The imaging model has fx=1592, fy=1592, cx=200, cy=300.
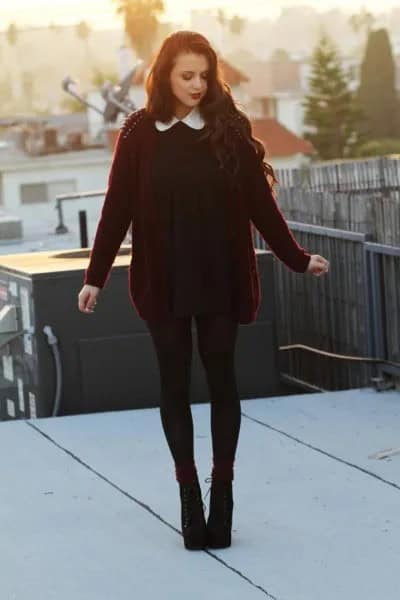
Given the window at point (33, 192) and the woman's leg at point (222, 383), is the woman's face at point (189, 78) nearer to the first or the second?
the woman's leg at point (222, 383)

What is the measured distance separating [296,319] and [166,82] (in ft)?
16.0

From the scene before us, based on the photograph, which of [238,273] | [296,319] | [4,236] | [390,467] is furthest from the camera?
[4,236]

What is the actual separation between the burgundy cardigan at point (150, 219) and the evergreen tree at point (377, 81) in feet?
382

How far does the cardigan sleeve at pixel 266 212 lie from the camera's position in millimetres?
5207

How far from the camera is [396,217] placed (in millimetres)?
8289

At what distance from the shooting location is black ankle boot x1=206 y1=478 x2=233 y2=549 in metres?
5.29

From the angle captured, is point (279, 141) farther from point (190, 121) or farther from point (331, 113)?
point (190, 121)

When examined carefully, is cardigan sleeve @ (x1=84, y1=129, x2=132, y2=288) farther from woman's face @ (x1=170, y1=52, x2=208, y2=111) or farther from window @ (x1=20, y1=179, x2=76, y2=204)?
window @ (x1=20, y1=179, x2=76, y2=204)

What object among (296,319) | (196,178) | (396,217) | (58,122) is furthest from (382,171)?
(58,122)

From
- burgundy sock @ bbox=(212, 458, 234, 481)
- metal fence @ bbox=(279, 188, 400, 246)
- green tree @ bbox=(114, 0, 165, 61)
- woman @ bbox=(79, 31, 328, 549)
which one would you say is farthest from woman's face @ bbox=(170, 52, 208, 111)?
green tree @ bbox=(114, 0, 165, 61)

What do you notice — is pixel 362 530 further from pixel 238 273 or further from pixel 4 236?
pixel 4 236

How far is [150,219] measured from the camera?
203 inches

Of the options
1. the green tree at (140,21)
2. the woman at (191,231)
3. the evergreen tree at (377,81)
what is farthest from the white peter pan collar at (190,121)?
the green tree at (140,21)

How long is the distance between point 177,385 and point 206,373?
11 cm
